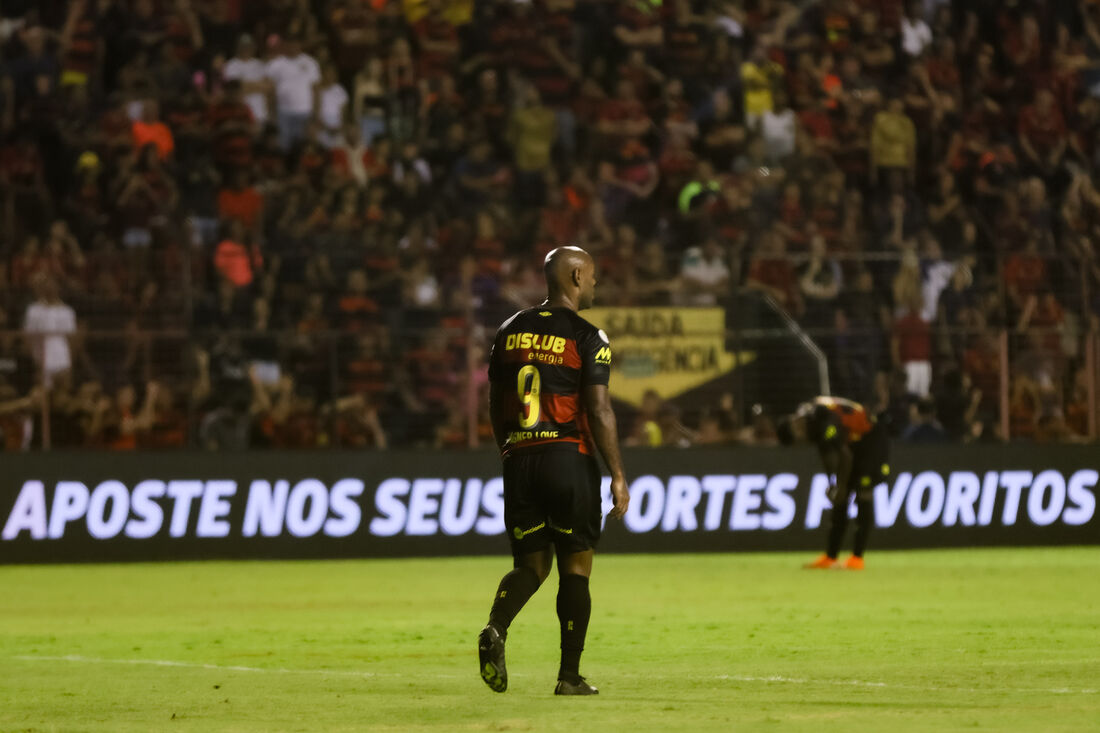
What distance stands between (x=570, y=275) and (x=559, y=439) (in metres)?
0.77

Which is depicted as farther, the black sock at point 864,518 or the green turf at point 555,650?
the black sock at point 864,518

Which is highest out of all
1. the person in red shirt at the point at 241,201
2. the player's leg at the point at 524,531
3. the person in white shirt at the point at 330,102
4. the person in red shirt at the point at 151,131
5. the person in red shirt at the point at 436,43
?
the person in red shirt at the point at 436,43

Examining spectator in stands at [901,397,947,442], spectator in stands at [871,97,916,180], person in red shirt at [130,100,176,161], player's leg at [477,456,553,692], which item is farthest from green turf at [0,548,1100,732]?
spectator in stands at [871,97,916,180]

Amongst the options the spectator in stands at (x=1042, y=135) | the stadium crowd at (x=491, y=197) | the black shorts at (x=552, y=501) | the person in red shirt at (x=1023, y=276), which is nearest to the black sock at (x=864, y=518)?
the stadium crowd at (x=491, y=197)

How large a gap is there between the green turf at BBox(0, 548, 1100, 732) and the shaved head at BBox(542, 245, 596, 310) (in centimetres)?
188

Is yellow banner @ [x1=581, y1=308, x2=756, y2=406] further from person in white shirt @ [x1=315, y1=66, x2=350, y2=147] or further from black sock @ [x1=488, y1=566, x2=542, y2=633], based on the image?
black sock @ [x1=488, y1=566, x2=542, y2=633]

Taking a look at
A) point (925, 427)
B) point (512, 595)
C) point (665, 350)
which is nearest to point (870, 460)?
point (665, 350)

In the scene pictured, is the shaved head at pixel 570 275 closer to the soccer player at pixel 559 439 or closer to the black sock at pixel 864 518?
the soccer player at pixel 559 439

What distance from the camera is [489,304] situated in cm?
2095

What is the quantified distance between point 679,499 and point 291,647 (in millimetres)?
10737

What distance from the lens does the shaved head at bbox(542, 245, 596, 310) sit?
29.8 ft

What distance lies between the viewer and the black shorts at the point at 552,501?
29.3 ft

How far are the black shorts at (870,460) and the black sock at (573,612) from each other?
1062 centimetres

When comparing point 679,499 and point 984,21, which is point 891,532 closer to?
point 679,499
